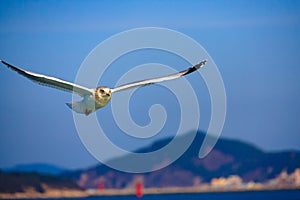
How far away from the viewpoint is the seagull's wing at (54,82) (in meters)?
32.2

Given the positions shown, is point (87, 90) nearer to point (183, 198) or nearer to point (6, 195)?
point (6, 195)

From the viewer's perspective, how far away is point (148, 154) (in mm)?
142750

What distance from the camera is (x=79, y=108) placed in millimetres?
34406

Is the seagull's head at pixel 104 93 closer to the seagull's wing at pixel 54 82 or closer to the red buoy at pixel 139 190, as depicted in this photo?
the seagull's wing at pixel 54 82

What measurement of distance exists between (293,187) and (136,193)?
22375 mm

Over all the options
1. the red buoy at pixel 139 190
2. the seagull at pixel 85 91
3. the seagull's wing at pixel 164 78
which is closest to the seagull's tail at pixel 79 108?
the seagull at pixel 85 91

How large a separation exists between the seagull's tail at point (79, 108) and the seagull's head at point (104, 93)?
80 centimetres

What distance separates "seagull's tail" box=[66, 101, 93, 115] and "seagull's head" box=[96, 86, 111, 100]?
0.80 m

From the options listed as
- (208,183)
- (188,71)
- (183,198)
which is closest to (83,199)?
(183,198)

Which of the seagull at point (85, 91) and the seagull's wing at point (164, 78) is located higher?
the seagull's wing at point (164, 78)

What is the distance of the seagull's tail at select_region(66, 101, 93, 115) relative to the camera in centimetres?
3419

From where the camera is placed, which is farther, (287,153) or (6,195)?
(287,153)

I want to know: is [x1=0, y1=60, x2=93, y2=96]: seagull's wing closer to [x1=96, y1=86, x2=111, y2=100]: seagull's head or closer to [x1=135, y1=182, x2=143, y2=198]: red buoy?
[x1=96, y1=86, x2=111, y2=100]: seagull's head

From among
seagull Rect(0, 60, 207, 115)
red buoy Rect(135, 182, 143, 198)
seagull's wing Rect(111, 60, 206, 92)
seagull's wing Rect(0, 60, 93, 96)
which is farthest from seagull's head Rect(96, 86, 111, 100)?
Result: red buoy Rect(135, 182, 143, 198)
